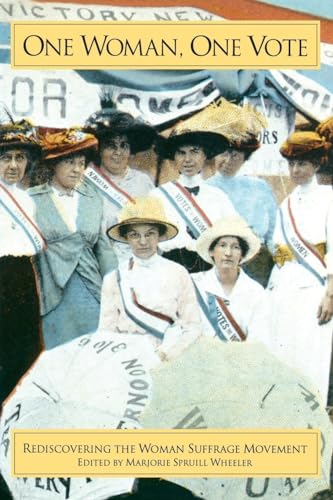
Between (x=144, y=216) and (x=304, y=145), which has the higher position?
(x=304, y=145)

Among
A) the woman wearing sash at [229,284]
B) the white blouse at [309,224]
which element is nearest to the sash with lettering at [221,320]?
the woman wearing sash at [229,284]

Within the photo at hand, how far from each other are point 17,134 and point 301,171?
140 centimetres

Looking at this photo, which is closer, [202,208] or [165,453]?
[165,453]

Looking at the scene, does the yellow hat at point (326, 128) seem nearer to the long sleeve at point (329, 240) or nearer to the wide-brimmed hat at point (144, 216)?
the long sleeve at point (329, 240)

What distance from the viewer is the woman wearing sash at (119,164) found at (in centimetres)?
411

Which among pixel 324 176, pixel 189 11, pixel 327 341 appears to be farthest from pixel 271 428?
pixel 189 11

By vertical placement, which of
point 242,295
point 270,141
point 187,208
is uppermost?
point 270,141

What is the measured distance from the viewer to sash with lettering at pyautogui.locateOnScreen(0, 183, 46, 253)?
4090mm

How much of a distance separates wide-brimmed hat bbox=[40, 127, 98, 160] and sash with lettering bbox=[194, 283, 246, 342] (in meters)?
0.87

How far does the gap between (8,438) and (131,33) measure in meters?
2.04

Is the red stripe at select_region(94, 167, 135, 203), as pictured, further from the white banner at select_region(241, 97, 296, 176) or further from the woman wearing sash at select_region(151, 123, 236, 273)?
the white banner at select_region(241, 97, 296, 176)

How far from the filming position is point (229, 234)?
13.5 feet

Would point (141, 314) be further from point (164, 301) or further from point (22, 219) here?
point (22, 219)

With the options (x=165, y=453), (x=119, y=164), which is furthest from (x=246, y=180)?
(x=165, y=453)
